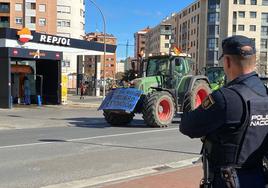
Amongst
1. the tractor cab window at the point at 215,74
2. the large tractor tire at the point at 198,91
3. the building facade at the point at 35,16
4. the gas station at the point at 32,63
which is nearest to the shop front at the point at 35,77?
the gas station at the point at 32,63

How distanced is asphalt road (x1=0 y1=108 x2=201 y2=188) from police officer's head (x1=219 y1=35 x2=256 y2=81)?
5.36 metres

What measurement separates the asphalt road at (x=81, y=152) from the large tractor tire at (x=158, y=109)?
55 centimetres

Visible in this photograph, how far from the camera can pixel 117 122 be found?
61.8 feet

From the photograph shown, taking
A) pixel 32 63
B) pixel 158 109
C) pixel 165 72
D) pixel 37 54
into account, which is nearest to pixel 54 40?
pixel 37 54

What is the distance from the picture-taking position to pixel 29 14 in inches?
3814

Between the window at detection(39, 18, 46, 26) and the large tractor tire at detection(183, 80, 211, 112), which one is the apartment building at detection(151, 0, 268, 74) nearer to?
the window at detection(39, 18, 46, 26)

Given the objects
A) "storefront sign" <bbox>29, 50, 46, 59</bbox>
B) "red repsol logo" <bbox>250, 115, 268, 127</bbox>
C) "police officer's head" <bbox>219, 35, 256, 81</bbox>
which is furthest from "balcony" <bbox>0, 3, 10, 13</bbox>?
"red repsol logo" <bbox>250, 115, 268, 127</bbox>

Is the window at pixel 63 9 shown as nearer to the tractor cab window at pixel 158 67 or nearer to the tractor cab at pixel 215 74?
the tractor cab at pixel 215 74

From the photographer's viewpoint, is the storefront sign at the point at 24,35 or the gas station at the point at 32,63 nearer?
the gas station at the point at 32,63

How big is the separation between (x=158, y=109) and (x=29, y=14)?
83288mm

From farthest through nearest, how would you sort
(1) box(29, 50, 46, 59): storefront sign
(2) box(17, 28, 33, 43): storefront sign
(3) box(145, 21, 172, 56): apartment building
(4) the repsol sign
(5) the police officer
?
(3) box(145, 21, 172, 56): apartment building < (4) the repsol sign < (1) box(29, 50, 46, 59): storefront sign < (2) box(17, 28, 33, 43): storefront sign < (5) the police officer

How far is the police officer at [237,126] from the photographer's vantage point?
114 inches

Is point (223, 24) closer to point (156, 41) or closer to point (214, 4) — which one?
point (214, 4)

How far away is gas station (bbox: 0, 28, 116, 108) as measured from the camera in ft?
91.2
